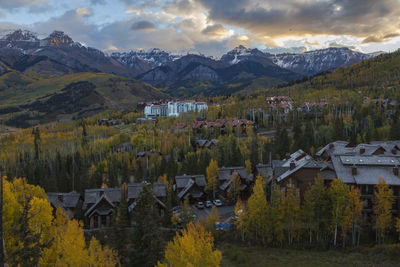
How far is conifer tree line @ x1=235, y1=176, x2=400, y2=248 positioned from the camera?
120ft

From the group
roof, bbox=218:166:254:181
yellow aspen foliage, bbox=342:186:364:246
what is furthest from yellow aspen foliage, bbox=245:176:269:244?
roof, bbox=218:166:254:181

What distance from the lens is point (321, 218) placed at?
3784 cm

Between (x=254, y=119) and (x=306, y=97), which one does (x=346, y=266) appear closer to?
(x=254, y=119)

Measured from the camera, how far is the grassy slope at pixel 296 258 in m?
33.4

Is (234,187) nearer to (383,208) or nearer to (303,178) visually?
(303,178)

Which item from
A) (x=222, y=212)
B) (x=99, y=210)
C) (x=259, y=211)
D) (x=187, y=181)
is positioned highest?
(x=259, y=211)

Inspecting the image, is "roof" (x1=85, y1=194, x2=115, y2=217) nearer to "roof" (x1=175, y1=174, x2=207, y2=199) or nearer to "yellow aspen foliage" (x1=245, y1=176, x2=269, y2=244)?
"roof" (x1=175, y1=174, x2=207, y2=199)

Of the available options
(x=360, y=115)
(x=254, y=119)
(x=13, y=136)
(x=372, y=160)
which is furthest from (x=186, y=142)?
(x=13, y=136)

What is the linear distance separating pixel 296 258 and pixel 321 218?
19.7 feet

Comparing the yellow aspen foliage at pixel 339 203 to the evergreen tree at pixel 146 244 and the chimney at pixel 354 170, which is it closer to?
the chimney at pixel 354 170

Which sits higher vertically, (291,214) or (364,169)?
(364,169)

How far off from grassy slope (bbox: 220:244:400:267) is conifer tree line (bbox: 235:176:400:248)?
172cm

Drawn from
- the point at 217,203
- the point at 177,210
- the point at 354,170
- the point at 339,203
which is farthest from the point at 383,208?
the point at 177,210

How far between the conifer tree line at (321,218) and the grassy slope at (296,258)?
5.64ft
